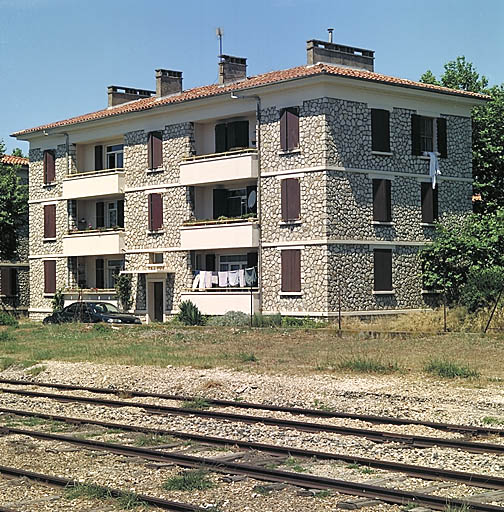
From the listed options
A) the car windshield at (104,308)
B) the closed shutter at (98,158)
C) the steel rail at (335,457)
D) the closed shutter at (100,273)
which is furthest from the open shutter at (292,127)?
the steel rail at (335,457)

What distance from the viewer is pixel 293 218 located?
4322 centimetres

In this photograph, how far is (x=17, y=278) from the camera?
6438cm

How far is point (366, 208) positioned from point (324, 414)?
26613 millimetres

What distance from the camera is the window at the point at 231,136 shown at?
46281 millimetres

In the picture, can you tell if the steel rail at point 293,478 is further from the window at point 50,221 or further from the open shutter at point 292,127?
the window at point 50,221

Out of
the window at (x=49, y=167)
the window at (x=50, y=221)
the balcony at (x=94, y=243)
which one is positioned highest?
the window at (x=49, y=167)

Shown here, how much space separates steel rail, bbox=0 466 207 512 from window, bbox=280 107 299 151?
1241 inches

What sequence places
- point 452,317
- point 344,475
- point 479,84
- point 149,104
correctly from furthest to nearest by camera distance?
point 479,84 < point 149,104 < point 452,317 < point 344,475

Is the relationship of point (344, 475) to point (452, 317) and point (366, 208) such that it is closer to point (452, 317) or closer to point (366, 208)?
point (452, 317)

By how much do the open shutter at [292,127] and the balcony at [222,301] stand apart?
21.7 feet

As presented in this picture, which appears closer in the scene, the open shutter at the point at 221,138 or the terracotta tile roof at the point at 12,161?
the open shutter at the point at 221,138

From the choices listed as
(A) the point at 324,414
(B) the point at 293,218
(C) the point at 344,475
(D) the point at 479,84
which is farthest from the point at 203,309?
(C) the point at 344,475

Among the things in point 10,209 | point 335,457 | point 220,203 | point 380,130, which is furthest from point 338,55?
point 335,457

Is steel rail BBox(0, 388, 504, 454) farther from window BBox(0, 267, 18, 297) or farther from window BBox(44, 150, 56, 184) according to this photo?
window BBox(0, 267, 18, 297)
